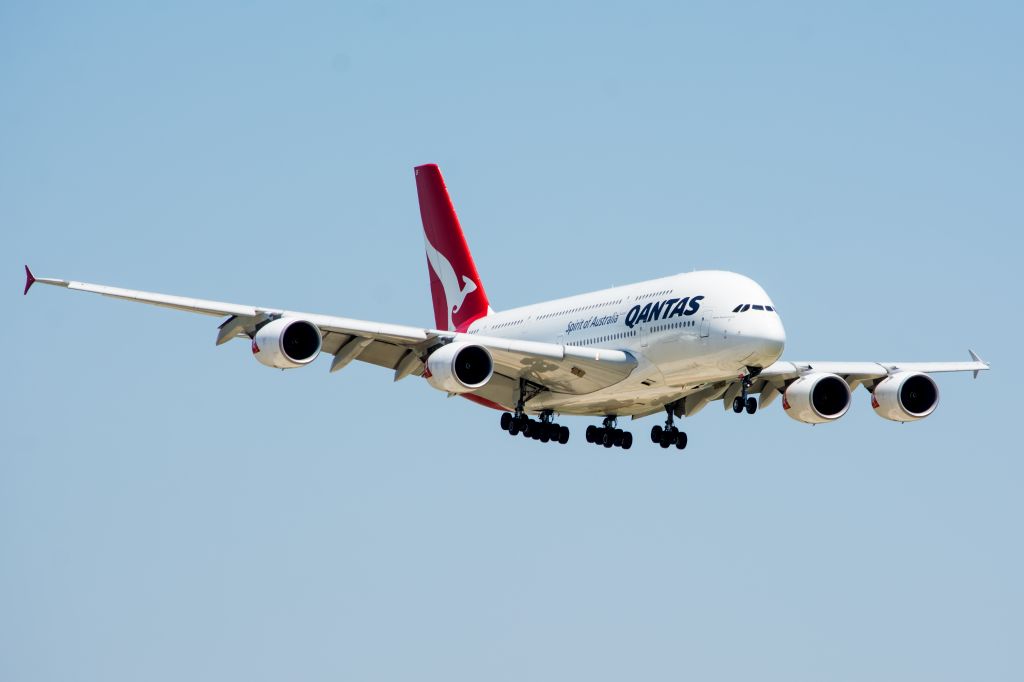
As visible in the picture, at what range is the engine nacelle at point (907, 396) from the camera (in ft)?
167

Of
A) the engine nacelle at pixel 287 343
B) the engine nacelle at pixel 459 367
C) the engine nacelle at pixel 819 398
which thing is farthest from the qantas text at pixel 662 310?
the engine nacelle at pixel 287 343

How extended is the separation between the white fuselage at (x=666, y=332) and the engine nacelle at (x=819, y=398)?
12.8 ft

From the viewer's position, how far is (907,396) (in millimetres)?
50969

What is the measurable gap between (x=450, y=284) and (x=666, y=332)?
51.5 feet

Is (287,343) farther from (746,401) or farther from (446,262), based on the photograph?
(446,262)

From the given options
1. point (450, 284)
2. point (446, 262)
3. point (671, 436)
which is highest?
point (446, 262)

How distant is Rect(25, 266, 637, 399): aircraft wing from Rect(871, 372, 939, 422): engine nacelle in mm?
9374

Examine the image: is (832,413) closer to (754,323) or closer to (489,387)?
(754,323)

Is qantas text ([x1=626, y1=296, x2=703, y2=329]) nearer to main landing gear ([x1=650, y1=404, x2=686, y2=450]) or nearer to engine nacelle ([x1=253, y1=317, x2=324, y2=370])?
main landing gear ([x1=650, y1=404, x2=686, y2=450])

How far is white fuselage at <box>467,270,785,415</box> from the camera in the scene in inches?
1732

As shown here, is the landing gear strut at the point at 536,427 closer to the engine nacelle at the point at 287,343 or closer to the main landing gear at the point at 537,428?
the main landing gear at the point at 537,428

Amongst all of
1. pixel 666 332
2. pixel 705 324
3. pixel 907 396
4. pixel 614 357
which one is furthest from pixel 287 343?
pixel 907 396

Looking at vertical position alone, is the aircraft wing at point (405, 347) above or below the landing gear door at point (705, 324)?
below

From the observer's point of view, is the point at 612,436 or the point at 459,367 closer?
the point at 459,367
